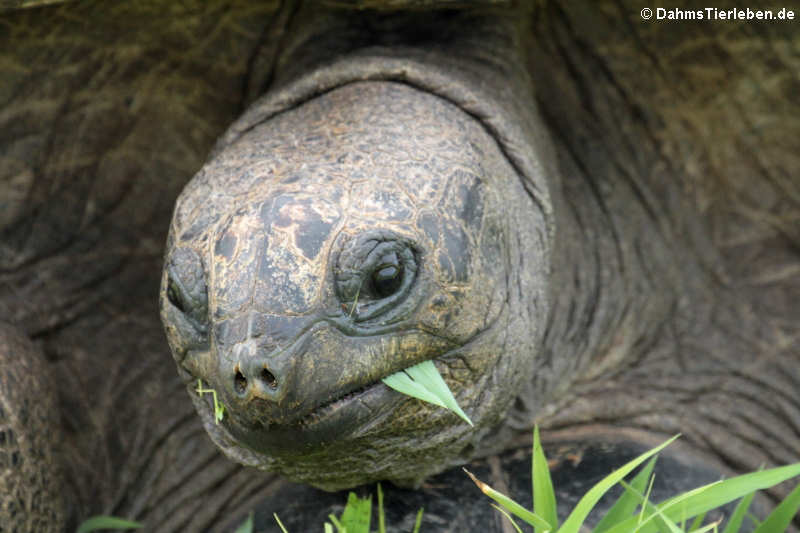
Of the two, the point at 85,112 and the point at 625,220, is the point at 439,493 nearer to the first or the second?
the point at 625,220

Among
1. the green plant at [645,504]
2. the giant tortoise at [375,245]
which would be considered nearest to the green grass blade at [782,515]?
the green plant at [645,504]

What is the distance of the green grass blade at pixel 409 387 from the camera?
1922mm

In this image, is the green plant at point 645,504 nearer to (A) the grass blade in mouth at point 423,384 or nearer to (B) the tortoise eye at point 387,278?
(A) the grass blade in mouth at point 423,384

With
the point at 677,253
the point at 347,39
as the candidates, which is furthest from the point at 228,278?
the point at 677,253

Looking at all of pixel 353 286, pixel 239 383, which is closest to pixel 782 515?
pixel 353 286

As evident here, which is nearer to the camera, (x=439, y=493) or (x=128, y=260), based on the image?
(x=439, y=493)

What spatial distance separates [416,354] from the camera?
6.64ft

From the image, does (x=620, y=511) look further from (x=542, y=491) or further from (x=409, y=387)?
(x=409, y=387)

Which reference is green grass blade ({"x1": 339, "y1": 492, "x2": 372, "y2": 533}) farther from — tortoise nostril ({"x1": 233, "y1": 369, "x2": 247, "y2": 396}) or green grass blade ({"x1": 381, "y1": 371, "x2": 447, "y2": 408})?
tortoise nostril ({"x1": 233, "y1": 369, "x2": 247, "y2": 396})

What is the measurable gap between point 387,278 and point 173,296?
45 centimetres

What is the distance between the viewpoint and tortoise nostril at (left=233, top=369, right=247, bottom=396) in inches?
72.9

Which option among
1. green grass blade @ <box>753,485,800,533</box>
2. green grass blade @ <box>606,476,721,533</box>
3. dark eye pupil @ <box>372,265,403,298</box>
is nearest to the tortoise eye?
dark eye pupil @ <box>372,265,403,298</box>

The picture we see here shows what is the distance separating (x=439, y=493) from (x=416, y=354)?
65 centimetres

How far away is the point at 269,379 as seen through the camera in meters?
1.84
